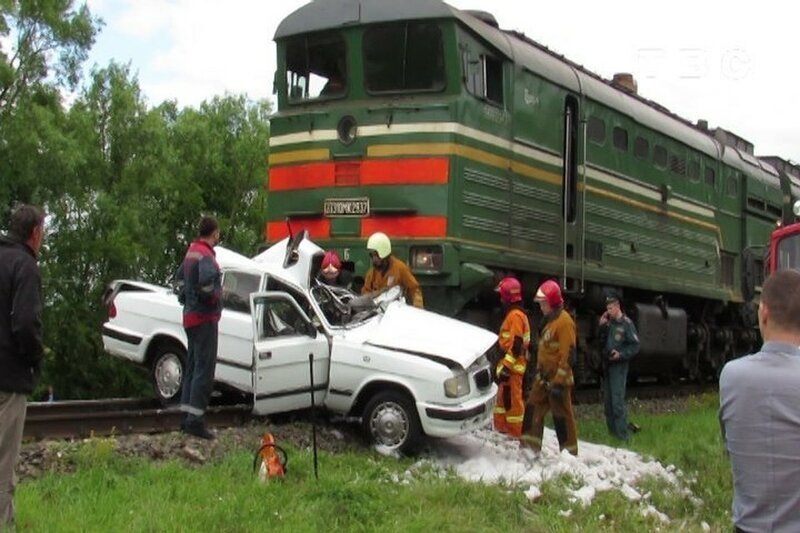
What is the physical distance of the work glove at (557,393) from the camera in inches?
373

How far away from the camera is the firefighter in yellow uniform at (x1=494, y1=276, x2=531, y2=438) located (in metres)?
10.3

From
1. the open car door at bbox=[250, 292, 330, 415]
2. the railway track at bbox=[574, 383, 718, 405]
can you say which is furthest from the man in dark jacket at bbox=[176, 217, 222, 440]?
the railway track at bbox=[574, 383, 718, 405]

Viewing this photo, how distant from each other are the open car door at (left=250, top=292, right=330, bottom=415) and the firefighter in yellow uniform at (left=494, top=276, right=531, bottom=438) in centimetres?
A: 191

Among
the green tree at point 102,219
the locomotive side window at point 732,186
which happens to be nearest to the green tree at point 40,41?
the green tree at point 102,219

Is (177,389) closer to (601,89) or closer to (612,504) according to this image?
(612,504)

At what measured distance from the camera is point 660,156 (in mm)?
16641

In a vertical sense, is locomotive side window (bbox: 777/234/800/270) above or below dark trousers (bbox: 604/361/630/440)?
above

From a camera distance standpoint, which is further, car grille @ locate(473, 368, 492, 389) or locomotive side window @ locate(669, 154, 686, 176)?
locomotive side window @ locate(669, 154, 686, 176)

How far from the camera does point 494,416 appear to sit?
1064cm

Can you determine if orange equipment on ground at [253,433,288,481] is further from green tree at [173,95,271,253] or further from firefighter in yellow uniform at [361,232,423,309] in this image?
green tree at [173,95,271,253]

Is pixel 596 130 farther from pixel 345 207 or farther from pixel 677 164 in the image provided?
pixel 345 207

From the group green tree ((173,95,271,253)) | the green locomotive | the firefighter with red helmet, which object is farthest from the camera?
green tree ((173,95,271,253))

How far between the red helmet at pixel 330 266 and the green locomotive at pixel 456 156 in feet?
1.82

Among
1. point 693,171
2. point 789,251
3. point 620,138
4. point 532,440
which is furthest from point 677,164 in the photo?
point 532,440
